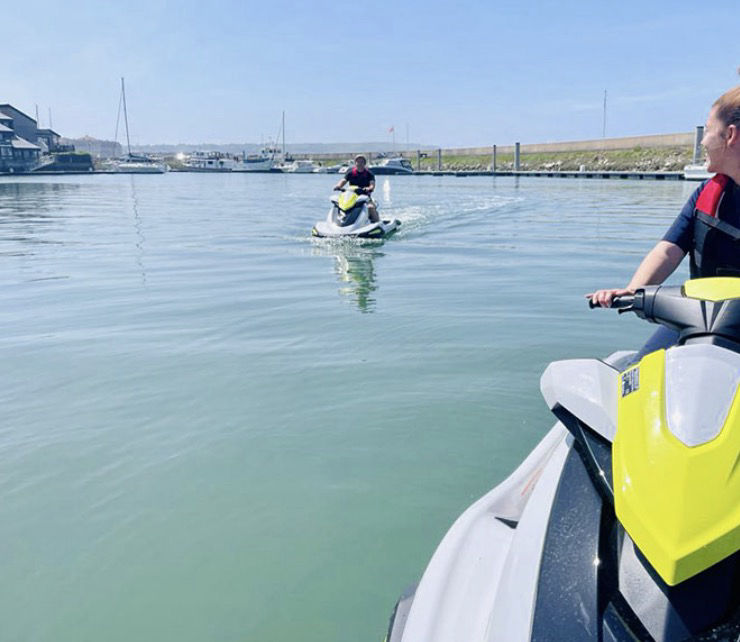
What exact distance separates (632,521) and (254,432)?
9.09 feet

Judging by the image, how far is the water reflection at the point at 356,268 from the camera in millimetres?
7352

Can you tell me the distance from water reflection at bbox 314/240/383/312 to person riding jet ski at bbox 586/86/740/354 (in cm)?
428

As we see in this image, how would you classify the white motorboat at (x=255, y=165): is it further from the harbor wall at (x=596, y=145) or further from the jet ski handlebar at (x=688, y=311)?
the jet ski handlebar at (x=688, y=311)

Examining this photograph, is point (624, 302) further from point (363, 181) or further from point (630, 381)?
point (363, 181)

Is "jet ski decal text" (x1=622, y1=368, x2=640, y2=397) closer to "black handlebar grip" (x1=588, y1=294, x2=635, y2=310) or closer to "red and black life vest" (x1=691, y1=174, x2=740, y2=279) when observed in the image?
"black handlebar grip" (x1=588, y1=294, x2=635, y2=310)

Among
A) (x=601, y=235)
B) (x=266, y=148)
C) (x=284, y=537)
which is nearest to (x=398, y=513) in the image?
(x=284, y=537)

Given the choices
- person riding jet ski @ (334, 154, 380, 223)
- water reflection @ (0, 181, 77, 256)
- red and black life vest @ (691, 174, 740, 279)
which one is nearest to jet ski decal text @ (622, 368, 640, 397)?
red and black life vest @ (691, 174, 740, 279)

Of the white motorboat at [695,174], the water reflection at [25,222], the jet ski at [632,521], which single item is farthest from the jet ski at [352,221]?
the white motorboat at [695,174]

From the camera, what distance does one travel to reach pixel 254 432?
3797mm

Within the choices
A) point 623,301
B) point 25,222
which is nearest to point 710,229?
point 623,301

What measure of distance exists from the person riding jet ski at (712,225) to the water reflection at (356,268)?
14.0 ft

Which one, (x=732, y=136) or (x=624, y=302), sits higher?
(x=732, y=136)

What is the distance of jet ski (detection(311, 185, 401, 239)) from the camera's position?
12734 millimetres

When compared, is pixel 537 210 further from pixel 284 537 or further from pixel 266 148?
pixel 266 148
